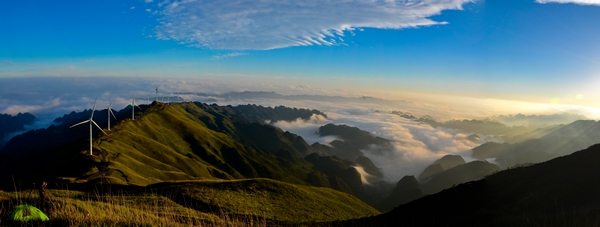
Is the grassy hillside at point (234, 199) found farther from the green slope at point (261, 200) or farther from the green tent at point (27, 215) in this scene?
the green tent at point (27, 215)

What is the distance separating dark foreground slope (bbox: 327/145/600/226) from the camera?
80.8 feet

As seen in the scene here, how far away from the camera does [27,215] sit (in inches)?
471

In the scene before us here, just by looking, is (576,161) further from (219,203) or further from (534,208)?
(219,203)

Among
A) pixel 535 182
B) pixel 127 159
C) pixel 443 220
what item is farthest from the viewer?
pixel 127 159

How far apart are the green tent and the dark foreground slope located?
20.7m

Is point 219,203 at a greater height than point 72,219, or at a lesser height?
lesser

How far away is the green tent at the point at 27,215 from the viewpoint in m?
11.7

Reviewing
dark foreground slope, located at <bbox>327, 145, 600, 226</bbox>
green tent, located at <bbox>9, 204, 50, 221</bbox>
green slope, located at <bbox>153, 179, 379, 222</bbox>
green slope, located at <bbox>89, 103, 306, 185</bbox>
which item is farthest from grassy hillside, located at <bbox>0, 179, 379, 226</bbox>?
green slope, located at <bbox>89, 103, 306, 185</bbox>

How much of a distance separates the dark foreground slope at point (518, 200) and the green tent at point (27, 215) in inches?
815

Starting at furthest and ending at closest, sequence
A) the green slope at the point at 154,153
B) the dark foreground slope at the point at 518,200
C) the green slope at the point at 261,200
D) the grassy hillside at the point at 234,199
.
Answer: the green slope at the point at 154,153, the green slope at the point at 261,200, the grassy hillside at the point at 234,199, the dark foreground slope at the point at 518,200

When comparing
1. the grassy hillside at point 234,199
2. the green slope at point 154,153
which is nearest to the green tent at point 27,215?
the grassy hillside at point 234,199

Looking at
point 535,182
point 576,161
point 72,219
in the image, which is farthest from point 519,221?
point 72,219

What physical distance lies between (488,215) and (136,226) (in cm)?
2766

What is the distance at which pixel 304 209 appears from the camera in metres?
53.1
